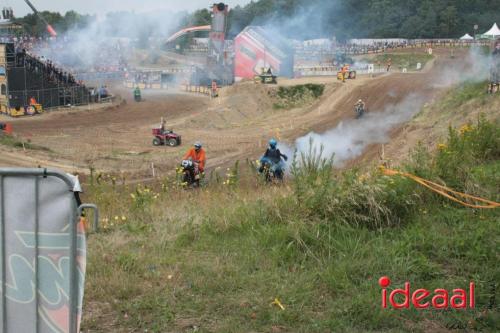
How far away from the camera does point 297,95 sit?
41156 millimetres

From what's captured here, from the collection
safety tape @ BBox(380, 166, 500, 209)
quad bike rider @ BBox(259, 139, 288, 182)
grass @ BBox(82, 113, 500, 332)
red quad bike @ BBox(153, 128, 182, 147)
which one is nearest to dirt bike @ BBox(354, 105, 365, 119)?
red quad bike @ BBox(153, 128, 182, 147)

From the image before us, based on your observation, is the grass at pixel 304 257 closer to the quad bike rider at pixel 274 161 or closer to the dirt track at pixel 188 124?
the quad bike rider at pixel 274 161

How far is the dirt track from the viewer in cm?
2248

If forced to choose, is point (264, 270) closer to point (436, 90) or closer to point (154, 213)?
point (154, 213)

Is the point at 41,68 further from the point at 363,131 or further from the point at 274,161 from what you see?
the point at 274,161

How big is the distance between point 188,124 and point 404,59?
41.9 metres

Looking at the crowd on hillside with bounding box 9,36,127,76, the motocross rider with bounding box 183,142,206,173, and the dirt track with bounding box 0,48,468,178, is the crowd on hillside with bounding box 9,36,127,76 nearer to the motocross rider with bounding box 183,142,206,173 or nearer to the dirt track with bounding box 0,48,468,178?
the dirt track with bounding box 0,48,468,178

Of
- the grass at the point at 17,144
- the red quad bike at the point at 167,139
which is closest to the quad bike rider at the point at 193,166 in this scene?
the red quad bike at the point at 167,139

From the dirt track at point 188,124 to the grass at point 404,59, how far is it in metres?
23.5

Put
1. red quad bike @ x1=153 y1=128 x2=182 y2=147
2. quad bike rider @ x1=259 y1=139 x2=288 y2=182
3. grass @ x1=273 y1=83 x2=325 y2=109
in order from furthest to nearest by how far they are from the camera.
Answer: grass @ x1=273 y1=83 x2=325 y2=109 < red quad bike @ x1=153 y1=128 x2=182 y2=147 < quad bike rider @ x1=259 y1=139 x2=288 y2=182

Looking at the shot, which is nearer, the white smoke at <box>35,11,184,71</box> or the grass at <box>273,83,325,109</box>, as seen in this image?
the grass at <box>273,83,325,109</box>

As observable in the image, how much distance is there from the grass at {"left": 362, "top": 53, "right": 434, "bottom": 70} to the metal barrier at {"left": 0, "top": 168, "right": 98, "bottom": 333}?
202ft

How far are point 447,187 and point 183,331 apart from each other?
4.37 meters

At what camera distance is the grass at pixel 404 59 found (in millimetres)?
63334
